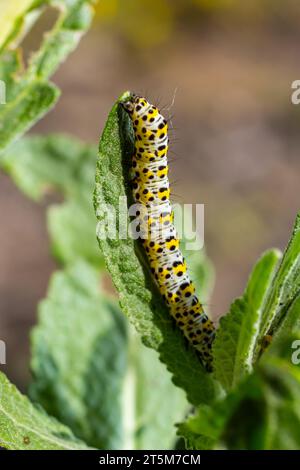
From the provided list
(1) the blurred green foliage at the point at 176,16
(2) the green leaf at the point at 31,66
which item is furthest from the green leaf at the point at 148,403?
(1) the blurred green foliage at the point at 176,16

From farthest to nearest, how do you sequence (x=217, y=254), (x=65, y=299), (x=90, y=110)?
(x=90, y=110)
(x=217, y=254)
(x=65, y=299)

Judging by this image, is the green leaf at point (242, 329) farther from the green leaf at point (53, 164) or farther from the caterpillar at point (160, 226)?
the green leaf at point (53, 164)

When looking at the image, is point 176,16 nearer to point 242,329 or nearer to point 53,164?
point 53,164

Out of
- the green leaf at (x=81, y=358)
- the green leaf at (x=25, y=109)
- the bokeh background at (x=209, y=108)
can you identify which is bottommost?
the green leaf at (x=81, y=358)

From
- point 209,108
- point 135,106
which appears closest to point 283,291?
point 135,106

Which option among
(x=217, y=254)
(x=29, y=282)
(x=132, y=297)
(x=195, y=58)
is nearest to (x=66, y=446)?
(x=132, y=297)

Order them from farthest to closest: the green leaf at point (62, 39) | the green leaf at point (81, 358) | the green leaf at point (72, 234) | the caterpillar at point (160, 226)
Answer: the green leaf at point (72, 234) → the green leaf at point (81, 358) → the green leaf at point (62, 39) → the caterpillar at point (160, 226)

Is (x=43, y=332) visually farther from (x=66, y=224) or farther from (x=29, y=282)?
(x=29, y=282)
